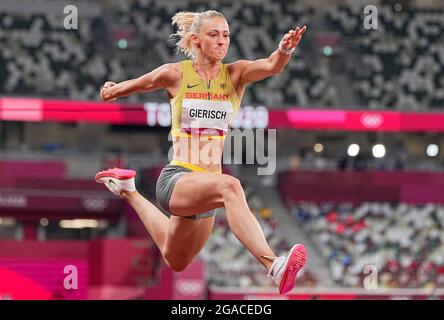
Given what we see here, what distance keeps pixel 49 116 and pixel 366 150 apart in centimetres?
767

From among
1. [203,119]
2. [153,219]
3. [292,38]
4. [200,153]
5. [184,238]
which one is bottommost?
[184,238]

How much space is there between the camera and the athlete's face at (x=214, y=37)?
7.35 metres

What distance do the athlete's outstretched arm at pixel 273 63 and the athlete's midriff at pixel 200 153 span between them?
1.57 feet

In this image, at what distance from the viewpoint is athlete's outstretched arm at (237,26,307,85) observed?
6.89 m

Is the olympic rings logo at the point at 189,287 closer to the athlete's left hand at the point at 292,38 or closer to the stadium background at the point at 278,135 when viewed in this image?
the stadium background at the point at 278,135

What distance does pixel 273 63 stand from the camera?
7.05 meters

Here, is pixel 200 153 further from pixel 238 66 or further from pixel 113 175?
pixel 113 175

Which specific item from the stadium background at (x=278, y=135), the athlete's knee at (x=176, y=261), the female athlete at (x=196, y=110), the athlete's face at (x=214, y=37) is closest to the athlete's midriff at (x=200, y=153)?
the female athlete at (x=196, y=110)

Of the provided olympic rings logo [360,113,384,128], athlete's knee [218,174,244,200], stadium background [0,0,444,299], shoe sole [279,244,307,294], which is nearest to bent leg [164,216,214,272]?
athlete's knee [218,174,244,200]

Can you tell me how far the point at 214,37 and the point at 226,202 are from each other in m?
1.22

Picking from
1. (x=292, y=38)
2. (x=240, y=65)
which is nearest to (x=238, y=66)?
(x=240, y=65)
